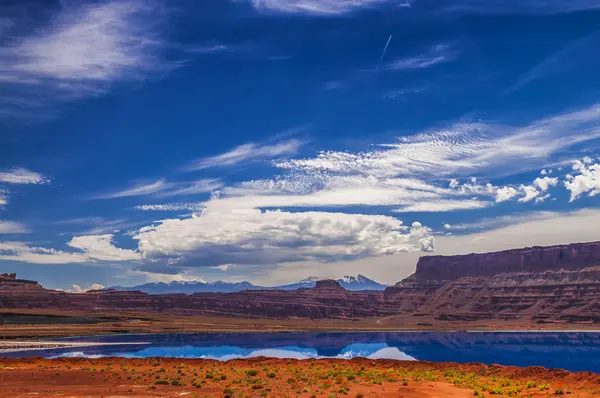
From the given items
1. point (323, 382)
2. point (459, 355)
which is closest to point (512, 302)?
point (459, 355)

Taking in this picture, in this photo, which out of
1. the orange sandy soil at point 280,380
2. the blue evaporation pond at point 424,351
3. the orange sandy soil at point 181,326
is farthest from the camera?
the orange sandy soil at point 181,326

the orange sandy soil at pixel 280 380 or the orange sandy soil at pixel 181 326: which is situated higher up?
the orange sandy soil at pixel 280 380

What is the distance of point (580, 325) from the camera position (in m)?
157

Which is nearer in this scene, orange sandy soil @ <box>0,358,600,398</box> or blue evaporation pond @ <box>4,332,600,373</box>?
orange sandy soil @ <box>0,358,600,398</box>

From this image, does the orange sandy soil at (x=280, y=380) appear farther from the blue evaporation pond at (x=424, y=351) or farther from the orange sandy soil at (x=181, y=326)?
the orange sandy soil at (x=181, y=326)

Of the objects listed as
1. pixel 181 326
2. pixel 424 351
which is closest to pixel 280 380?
pixel 424 351

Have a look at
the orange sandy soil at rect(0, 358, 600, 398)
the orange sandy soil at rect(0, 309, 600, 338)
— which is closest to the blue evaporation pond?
the orange sandy soil at rect(0, 358, 600, 398)

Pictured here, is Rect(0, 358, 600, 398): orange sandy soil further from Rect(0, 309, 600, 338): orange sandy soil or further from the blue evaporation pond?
Rect(0, 309, 600, 338): orange sandy soil

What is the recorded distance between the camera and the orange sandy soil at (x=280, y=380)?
32.2 metres

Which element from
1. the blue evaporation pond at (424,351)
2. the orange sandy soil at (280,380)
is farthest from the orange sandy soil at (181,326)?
the orange sandy soil at (280,380)

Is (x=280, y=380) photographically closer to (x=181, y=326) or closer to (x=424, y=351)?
(x=424, y=351)

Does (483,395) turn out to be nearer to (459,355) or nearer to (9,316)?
(459,355)

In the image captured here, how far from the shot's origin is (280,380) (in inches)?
1502

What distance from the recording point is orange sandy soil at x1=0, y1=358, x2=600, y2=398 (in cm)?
3216
